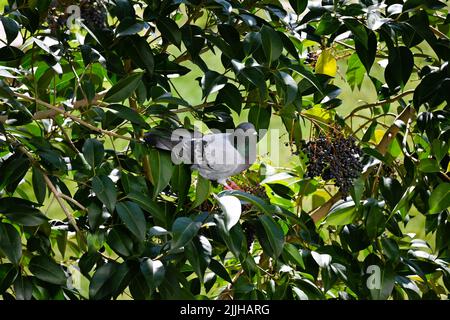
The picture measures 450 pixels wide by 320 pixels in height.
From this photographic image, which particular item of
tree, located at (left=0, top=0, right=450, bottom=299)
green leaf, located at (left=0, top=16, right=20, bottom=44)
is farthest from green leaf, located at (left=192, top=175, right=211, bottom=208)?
green leaf, located at (left=0, top=16, right=20, bottom=44)

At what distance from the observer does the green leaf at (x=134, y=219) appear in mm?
1059

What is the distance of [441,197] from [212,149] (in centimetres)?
50

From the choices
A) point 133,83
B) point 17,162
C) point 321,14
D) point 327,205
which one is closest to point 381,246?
point 327,205

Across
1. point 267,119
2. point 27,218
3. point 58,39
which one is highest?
point 58,39

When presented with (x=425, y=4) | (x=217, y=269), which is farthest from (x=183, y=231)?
(x=425, y=4)

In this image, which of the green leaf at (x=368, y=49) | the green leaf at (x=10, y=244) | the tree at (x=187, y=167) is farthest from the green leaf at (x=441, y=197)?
the green leaf at (x=10, y=244)

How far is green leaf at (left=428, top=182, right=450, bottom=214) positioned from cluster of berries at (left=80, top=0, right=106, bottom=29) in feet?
2.05

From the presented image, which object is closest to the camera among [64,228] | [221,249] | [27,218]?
[27,218]

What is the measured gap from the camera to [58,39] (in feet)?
4.02

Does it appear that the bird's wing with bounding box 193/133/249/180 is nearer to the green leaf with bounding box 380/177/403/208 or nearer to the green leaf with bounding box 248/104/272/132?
the green leaf with bounding box 248/104/272/132

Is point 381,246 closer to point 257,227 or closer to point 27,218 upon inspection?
point 257,227

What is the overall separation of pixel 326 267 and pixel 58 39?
0.54 metres

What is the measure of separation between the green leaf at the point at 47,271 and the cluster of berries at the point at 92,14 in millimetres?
348

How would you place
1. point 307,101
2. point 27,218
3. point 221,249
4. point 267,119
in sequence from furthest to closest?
point 307,101 < point 267,119 < point 221,249 < point 27,218
